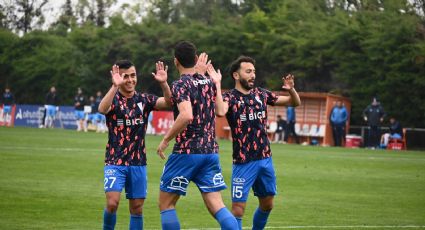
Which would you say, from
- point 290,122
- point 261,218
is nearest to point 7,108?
point 290,122

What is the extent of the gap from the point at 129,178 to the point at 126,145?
40cm

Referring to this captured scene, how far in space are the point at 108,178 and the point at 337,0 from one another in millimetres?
56058

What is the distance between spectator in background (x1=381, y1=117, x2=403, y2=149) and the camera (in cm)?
4045

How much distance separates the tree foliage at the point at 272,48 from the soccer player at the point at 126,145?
33.9 metres

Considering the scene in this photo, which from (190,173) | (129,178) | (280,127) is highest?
(280,127)

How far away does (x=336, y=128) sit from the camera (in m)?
42.2

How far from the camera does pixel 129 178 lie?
35.2 ft

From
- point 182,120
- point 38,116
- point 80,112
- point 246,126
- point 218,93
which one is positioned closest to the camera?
point 182,120

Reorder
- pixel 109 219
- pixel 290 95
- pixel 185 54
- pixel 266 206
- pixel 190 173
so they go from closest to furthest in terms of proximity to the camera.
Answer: pixel 185 54
pixel 190 173
pixel 109 219
pixel 266 206
pixel 290 95

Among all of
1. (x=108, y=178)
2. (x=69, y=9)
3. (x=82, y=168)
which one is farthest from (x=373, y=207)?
(x=69, y=9)

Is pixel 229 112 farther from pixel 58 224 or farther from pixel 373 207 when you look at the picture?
pixel 373 207

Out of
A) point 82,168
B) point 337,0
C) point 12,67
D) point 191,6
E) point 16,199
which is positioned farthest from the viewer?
point 191,6

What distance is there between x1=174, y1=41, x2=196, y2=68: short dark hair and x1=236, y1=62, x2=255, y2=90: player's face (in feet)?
4.70

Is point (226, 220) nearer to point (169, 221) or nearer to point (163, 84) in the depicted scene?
point (169, 221)
